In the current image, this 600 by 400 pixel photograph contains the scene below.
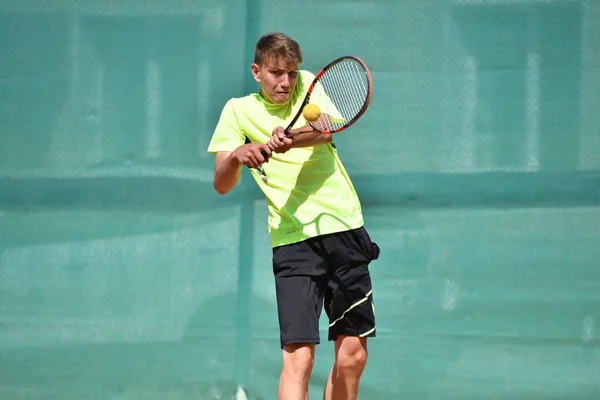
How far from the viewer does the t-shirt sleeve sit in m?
3.59

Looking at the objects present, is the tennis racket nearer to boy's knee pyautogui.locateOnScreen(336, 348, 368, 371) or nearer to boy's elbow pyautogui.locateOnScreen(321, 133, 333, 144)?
boy's elbow pyautogui.locateOnScreen(321, 133, 333, 144)

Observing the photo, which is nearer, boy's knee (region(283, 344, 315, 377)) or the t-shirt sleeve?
boy's knee (region(283, 344, 315, 377))

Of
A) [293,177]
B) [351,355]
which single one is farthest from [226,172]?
[351,355]

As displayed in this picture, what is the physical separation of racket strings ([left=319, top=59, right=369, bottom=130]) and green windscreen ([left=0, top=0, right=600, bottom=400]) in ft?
2.45

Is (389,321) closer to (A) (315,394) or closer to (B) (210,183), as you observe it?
(A) (315,394)

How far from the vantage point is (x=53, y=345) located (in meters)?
4.64

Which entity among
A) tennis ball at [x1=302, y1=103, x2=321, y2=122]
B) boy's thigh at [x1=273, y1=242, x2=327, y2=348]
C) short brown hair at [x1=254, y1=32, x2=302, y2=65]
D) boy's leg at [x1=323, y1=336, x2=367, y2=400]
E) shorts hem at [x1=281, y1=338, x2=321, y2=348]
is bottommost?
boy's leg at [x1=323, y1=336, x2=367, y2=400]

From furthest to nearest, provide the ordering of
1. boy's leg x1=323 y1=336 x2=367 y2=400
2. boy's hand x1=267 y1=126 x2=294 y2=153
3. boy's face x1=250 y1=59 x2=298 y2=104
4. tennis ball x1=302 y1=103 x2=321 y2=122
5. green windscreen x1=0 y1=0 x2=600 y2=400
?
green windscreen x1=0 y1=0 x2=600 y2=400
boy's leg x1=323 y1=336 x2=367 y2=400
boy's face x1=250 y1=59 x2=298 y2=104
tennis ball x1=302 y1=103 x2=321 y2=122
boy's hand x1=267 y1=126 x2=294 y2=153

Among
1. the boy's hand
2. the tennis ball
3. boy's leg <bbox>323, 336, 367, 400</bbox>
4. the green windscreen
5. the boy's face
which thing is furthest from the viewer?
the green windscreen

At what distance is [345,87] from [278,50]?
0.35 meters

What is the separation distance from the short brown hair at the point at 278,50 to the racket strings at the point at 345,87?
0.20 metres

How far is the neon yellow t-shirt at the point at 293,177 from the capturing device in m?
3.56

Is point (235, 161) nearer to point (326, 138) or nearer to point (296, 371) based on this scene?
point (326, 138)

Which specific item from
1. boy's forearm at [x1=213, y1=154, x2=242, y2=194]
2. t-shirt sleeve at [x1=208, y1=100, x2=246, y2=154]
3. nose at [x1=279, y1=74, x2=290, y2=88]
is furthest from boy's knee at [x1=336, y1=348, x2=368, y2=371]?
nose at [x1=279, y1=74, x2=290, y2=88]
